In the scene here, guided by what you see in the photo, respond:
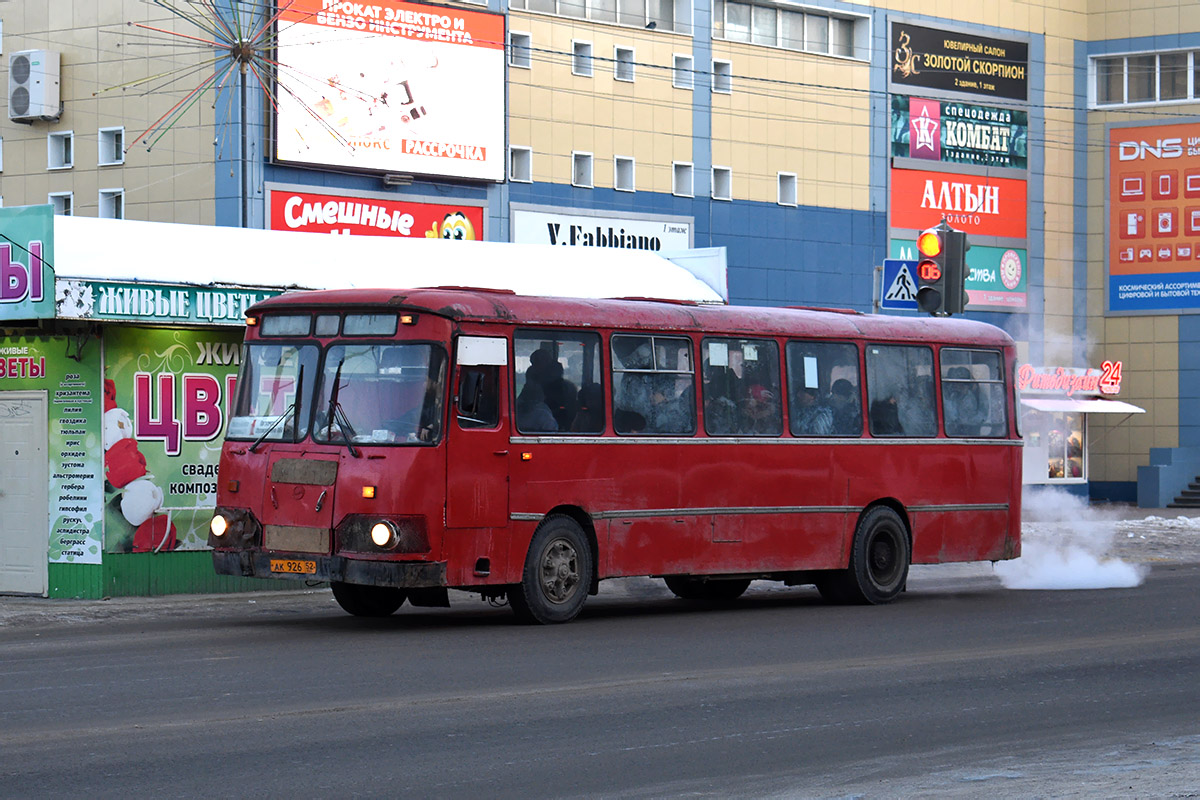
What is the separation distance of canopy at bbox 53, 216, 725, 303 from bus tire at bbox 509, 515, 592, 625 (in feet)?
14.9

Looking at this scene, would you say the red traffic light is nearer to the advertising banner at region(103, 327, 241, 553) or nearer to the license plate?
the advertising banner at region(103, 327, 241, 553)

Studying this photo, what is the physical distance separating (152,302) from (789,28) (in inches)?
1159

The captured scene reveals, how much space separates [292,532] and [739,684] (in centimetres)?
452

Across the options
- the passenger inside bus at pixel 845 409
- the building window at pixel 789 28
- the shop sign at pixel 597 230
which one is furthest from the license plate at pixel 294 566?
the building window at pixel 789 28

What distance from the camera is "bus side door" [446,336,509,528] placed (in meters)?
14.6

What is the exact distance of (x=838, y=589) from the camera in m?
18.4

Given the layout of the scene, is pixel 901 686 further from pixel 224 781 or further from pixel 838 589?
pixel 838 589

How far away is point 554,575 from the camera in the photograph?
1542cm

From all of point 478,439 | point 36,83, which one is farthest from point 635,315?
point 36,83

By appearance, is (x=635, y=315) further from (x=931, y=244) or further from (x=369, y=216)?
(x=369, y=216)

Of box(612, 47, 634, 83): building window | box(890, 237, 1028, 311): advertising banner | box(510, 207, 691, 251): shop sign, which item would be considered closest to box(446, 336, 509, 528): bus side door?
box(510, 207, 691, 251): shop sign

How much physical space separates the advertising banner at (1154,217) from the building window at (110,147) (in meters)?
28.3

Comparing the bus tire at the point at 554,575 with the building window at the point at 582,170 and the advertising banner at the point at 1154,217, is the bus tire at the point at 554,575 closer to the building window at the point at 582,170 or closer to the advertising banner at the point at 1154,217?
the building window at the point at 582,170

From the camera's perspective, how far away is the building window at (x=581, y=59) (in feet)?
132
